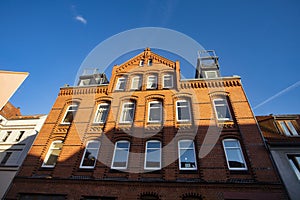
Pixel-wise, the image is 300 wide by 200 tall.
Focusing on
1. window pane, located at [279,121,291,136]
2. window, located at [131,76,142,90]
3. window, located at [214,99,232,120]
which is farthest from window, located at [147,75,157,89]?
window pane, located at [279,121,291,136]

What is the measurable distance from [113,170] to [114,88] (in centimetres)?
809

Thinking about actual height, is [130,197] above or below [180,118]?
below

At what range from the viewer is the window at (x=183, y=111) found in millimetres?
13966

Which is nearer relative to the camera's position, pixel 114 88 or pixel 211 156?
pixel 211 156

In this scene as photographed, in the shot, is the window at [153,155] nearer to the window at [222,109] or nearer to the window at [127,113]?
the window at [127,113]

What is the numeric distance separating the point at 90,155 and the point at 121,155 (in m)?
2.53

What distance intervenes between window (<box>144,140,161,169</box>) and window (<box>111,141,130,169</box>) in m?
1.51

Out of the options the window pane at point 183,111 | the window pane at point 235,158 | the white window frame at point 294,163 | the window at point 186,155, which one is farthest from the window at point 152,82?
the white window frame at point 294,163

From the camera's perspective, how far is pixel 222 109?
46.7 feet

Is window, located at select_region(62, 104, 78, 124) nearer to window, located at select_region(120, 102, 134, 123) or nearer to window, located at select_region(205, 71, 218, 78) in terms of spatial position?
window, located at select_region(120, 102, 134, 123)

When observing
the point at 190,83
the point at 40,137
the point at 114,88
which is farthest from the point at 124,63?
the point at 40,137

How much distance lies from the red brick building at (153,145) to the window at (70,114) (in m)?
0.10

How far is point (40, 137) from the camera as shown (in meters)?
14.5

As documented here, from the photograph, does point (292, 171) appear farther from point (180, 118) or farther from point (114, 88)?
point (114, 88)
